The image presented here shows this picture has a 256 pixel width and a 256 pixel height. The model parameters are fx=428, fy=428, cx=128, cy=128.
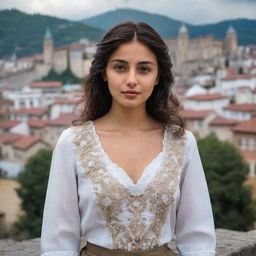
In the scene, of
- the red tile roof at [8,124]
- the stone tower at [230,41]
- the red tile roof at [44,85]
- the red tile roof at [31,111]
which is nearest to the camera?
the stone tower at [230,41]

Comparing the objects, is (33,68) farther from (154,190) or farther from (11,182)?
(154,190)

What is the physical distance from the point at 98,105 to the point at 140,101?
138 mm

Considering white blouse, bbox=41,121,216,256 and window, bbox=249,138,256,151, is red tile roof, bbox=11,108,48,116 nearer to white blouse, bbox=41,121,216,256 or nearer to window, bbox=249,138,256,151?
window, bbox=249,138,256,151

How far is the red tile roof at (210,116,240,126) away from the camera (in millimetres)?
13495

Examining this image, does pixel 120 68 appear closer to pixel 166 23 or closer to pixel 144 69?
pixel 144 69

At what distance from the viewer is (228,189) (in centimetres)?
1027

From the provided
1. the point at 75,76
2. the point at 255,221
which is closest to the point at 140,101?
the point at 255,221

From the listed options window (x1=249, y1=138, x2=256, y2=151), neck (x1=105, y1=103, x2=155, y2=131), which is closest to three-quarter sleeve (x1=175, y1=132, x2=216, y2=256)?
neck (x1=105, y1=103, x2=155, y2=131)

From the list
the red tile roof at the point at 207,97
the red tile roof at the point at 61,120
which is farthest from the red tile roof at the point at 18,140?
the red tile roof at the point at 207,97

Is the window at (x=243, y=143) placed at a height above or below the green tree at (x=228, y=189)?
above

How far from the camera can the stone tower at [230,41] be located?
45.8 feet

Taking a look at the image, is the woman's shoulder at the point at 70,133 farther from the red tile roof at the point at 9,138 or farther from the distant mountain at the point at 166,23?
the red tile roof at the point at 9,138

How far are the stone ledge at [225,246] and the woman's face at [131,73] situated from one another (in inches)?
60.5

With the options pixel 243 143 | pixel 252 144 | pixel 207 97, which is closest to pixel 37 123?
pixel 207 97
